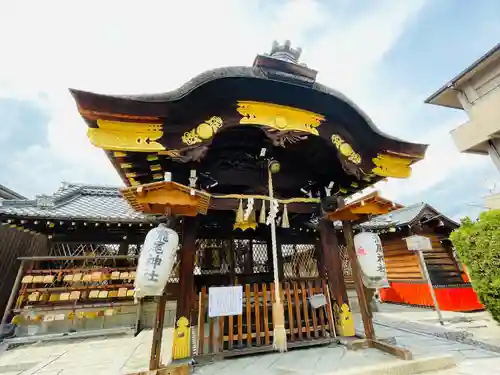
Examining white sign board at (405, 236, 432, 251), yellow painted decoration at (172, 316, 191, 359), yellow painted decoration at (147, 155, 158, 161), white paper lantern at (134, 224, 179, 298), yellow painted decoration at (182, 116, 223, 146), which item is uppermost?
yellow painted decoration at (182, 116, 223, 146)

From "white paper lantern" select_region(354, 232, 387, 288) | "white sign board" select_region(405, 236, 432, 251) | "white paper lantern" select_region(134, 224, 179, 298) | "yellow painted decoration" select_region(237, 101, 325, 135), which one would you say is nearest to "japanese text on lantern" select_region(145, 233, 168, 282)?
"white paper lantern" select_region(134, 224, 179, 298)

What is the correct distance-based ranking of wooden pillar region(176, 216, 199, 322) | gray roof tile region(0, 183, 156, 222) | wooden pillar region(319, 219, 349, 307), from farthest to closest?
gray roof tile region(0, 183, 156, 222) < wooden pillar region(319, 219, 349, 307) < wooden pillar region(176, 216, 199, 322)

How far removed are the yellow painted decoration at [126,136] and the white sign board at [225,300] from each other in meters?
2.81

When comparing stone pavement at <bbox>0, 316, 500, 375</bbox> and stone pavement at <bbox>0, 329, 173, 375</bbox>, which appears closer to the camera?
stone pavement at <bbox>0, 316, 500, 375</bbox>

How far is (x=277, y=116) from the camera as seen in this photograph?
14.9ft

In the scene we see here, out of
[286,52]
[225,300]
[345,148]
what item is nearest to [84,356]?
[225,300]

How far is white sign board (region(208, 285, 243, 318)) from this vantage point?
4180 mm

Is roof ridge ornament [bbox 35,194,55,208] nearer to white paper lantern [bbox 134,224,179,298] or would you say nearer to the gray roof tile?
the gray roof tile

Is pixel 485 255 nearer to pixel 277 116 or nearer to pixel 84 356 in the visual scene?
pixel 277 116

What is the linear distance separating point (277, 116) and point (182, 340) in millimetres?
4421

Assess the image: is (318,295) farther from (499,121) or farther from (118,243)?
(499,121)

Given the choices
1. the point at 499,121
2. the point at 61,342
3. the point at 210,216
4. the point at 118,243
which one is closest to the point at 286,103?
the point at 210,216

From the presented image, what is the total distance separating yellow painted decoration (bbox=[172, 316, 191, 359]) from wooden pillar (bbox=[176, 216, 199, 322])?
10cm

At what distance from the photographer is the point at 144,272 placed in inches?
130
